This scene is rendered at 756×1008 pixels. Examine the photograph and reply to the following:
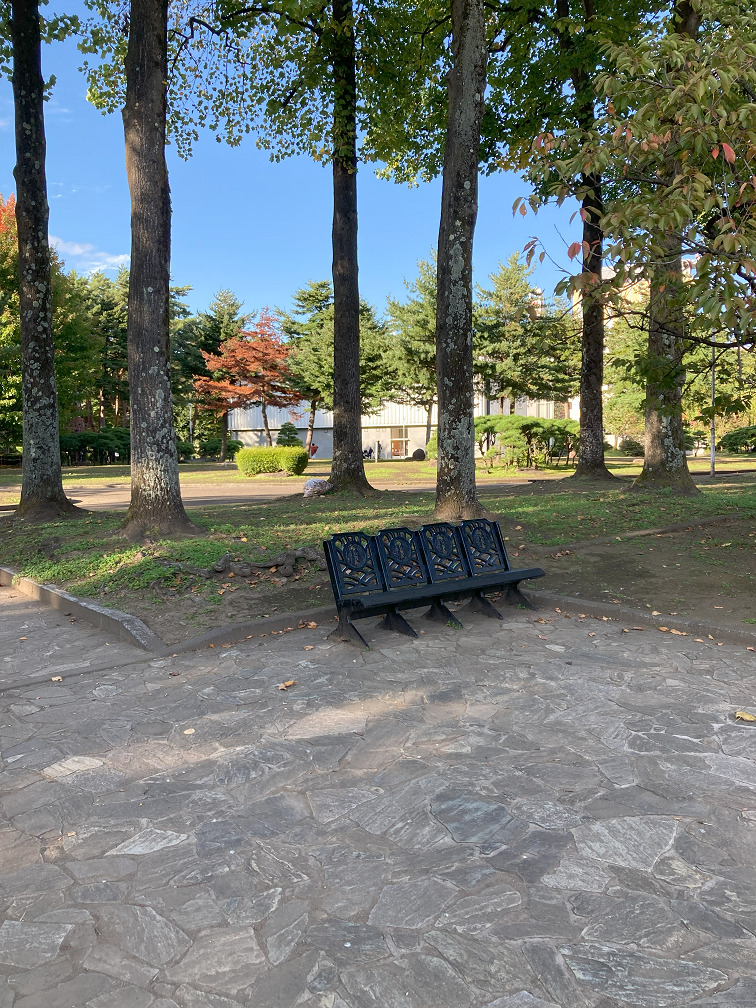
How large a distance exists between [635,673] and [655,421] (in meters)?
11.4

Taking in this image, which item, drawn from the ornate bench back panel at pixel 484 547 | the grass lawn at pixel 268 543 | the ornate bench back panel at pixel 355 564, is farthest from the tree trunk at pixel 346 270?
the ornate bench back panel at pixel 355 564

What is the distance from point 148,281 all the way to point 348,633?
5.52 meters

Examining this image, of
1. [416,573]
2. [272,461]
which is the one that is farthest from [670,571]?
[272,461]

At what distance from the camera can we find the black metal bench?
5.94 m

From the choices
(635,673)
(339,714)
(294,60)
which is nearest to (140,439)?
(339,714)

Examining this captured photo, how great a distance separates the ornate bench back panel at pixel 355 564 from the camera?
5.94m

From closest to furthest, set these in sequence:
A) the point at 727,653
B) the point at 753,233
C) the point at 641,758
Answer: the point at 641,758, the point at 753,233, the point at 727,653

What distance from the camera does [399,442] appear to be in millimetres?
54781

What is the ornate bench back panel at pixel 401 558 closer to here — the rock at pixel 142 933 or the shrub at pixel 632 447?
Answer: the rock at pixel 142 933

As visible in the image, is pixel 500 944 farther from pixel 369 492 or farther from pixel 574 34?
pixel 574 34

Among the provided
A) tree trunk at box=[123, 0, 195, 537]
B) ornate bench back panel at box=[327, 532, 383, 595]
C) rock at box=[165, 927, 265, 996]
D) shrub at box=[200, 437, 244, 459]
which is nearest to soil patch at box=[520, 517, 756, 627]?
ornate bench back panel at box=[327, 532, 383, 595]

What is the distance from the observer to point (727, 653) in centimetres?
559

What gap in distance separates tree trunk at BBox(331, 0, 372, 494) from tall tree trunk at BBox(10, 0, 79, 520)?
5676mm

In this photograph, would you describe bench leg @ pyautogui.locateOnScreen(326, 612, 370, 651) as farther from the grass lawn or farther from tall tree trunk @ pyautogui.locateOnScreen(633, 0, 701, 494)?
tall tree trunk @ pyautogui.locateOnScreen(633, 0, 701, 494)
